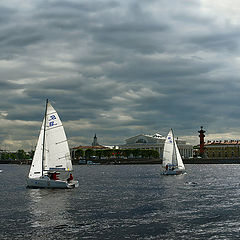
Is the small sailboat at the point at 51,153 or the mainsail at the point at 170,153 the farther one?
the mainsail at the point at 170,153

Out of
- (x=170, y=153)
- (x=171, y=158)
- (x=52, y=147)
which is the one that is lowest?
(x=171, y=158)

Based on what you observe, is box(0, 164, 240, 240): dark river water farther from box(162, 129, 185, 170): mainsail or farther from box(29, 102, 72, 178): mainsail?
box(162, 129, 185, 170): mainsail

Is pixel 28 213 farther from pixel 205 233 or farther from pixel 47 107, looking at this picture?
A: pixel 47 107

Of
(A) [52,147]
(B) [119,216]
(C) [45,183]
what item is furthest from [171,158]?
(B) [119,216]

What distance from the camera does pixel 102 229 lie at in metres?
30.0

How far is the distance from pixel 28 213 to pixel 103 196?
14898mm

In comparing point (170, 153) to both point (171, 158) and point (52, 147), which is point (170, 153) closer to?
point (171, 158)

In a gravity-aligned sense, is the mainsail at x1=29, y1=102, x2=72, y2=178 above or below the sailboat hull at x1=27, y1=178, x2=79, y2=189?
→ above

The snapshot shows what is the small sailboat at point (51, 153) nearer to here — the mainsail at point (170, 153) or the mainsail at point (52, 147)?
the mainsail at point (52, 147)

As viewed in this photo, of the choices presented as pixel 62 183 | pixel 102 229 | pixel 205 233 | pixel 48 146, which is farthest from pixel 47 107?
pixel 205 233

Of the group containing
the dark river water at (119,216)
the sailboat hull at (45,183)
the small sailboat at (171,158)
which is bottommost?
the dark river water at (119,216)

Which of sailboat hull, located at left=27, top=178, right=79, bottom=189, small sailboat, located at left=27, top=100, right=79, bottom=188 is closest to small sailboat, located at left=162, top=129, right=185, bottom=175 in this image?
sailboat hull, located at left=27, top=178, right=79, bottom=189

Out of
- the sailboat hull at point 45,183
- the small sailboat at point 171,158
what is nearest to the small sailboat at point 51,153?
the sailboat hull at point 45,183

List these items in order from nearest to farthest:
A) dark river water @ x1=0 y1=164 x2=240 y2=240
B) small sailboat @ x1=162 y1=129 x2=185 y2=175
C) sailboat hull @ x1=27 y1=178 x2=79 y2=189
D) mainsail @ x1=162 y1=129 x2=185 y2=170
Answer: dark river water @ x1=0 y1=164 x2=240 y2=240
sailboat hull @ x1=27 y1=178 x2=79 y2=189
small sailboat @ x1=162 y1=129 x2=185 y2=175
mainsail @ x1=162 y1=129 x2=185 y2=170
